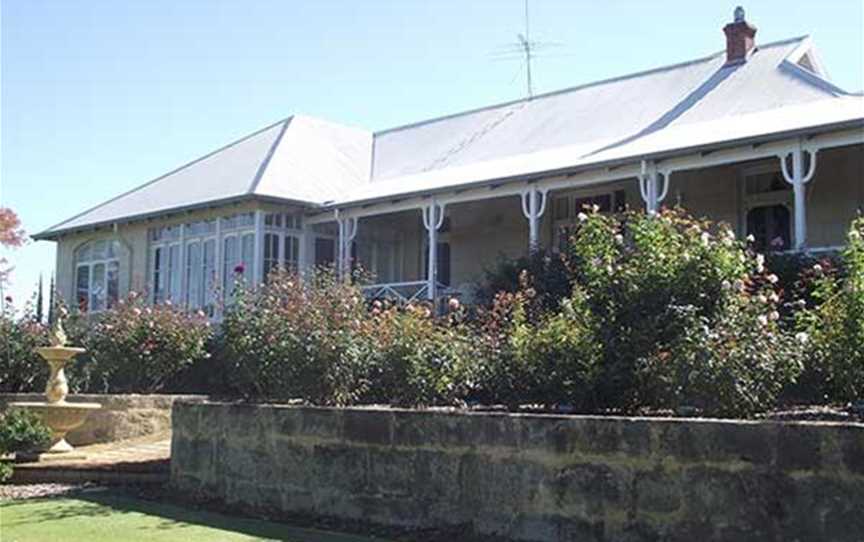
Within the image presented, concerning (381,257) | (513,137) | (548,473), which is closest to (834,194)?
(513,137)

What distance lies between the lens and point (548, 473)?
265 inches

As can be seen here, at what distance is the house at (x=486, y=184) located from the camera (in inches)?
667

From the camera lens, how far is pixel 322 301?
962 cm

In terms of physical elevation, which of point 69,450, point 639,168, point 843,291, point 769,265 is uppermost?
point 639,168

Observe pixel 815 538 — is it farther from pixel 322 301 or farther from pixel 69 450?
pixel 69 450

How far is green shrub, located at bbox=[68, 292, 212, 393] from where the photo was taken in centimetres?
1523

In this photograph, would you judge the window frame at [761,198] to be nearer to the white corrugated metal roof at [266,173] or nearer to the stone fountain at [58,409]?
the white corrugated metal roof at [266,173]

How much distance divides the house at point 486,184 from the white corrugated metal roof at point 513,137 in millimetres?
61

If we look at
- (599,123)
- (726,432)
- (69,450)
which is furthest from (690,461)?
(599,123)

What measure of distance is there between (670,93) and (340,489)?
15.4m

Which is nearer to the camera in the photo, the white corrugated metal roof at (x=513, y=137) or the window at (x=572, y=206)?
the white corrugated metal roof at (x=513, y=137)

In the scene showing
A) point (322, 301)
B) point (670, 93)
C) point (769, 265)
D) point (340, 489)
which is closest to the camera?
point (340, 489)

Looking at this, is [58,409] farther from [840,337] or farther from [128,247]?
[128,247]

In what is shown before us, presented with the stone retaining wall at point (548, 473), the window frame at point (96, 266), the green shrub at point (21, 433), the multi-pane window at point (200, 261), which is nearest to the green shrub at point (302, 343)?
the stone retaining wall at point (548, 473)
